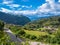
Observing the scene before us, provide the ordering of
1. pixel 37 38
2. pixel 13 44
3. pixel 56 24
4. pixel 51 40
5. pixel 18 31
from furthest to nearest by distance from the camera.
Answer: pixel 56 24 < pixel 18 31 < pixel 37 38 < pixel 51 40 < pixel 13 44

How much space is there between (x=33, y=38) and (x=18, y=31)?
964cm

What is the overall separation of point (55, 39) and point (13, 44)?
55.1 m

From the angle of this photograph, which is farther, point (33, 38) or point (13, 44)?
point (33, 38)

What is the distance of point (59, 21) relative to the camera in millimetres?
174625

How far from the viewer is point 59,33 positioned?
74.2 metres

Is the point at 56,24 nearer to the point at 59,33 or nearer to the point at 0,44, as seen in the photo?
the point at 59,33

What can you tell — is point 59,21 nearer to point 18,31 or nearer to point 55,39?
point 18,31

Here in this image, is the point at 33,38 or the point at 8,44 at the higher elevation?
the point at 8,44

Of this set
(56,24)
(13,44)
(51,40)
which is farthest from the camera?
(56,24)

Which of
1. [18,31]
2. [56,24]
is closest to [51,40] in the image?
[18,31]

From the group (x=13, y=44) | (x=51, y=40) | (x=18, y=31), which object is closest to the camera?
(x=13, y=44)

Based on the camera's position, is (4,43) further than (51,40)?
No

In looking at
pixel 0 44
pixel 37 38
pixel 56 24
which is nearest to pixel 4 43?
pixel 0 44

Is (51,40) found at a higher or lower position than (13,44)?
lower
